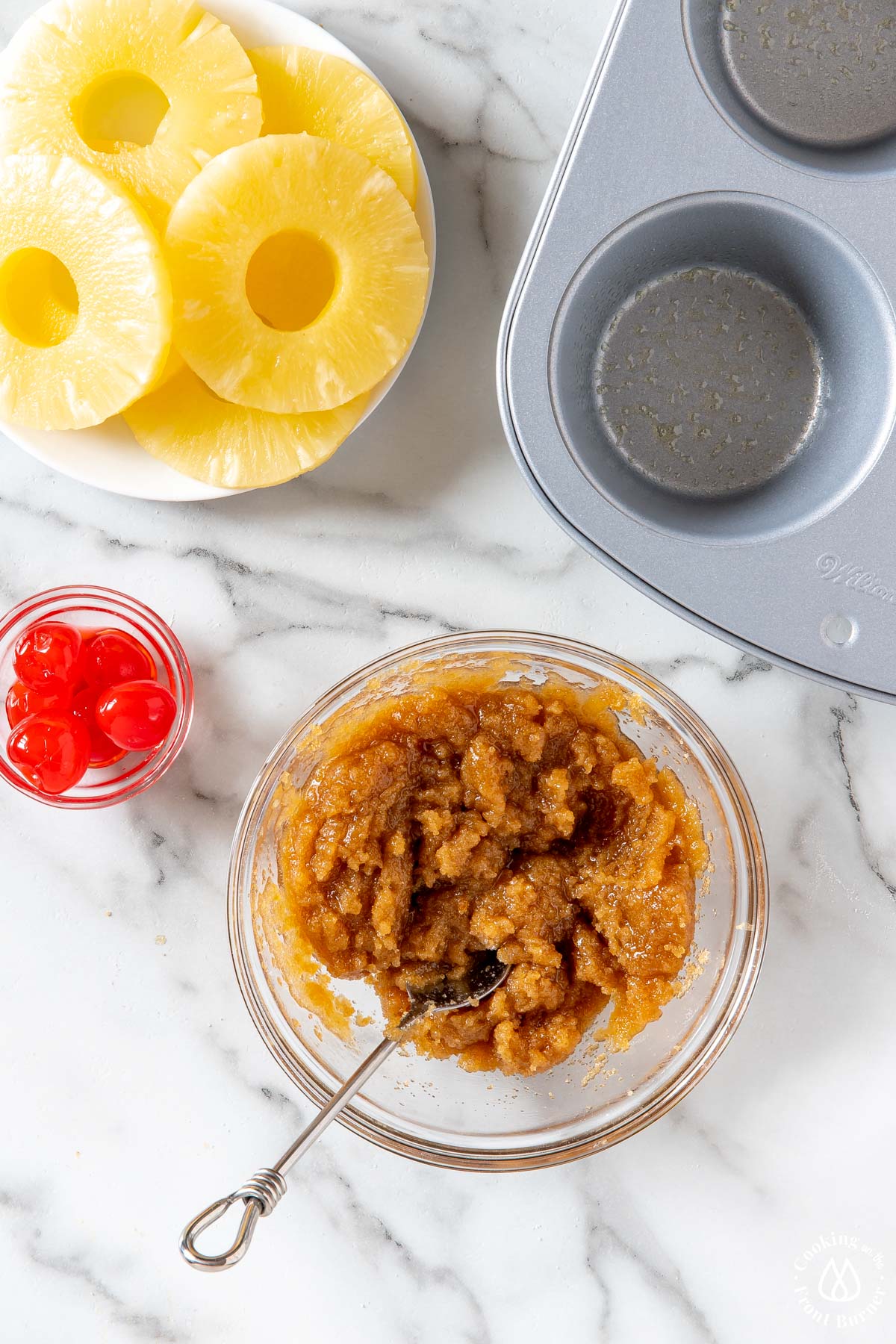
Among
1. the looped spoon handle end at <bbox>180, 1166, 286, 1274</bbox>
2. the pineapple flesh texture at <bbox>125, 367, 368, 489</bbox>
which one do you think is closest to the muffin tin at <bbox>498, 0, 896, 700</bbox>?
the pineapple flesh texture at <bbox>125, 367, 368, 489</bbox>

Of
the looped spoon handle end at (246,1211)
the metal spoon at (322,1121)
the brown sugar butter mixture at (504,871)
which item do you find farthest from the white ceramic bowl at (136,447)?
the looped spoon handle end at (246,1211)

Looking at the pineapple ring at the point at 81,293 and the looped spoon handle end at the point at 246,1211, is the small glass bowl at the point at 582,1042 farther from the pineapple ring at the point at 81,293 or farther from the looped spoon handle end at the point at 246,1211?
the pineapple ring at the point at 81,293

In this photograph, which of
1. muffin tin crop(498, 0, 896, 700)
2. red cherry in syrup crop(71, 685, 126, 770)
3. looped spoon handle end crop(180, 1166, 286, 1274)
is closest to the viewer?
looped spoon handle end crop(180, 1166, 286, 1274)

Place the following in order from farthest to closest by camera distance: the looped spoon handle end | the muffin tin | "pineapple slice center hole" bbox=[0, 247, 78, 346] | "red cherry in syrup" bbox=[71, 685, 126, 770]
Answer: "red cherry in syrup" bbox=[71, 685, 126, 770]
"pineapple slice center hole" bbox=[0, 247, 78, 346]
the muffin tin
the looped spoon handle end

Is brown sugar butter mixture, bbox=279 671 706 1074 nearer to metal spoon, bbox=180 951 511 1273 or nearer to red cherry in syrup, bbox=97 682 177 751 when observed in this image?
metal spoon, bbox=180 951 511 1273

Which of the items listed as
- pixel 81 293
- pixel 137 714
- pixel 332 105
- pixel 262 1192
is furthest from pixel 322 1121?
pixel 332 105

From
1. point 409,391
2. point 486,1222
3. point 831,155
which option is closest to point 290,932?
point 486,1222
